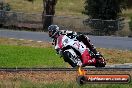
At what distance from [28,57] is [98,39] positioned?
12132 mm

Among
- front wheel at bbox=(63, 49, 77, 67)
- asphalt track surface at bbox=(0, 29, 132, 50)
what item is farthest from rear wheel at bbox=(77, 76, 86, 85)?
asphalt track surface at bbox=(0, 29, 132, 50)

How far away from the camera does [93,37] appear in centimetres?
3519

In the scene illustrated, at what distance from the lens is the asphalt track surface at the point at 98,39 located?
31.0 metres

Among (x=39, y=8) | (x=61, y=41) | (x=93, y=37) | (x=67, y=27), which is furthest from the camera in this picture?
(x=39, y=8)

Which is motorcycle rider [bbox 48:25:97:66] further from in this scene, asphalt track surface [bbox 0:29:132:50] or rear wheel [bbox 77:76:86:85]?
asphalt track surface [bbox 0:29:132:50]

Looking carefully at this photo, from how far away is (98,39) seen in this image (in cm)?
3422

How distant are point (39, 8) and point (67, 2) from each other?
7207 millimetres

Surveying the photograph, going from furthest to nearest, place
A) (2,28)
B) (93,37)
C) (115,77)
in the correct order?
(2,28), (93,37), (115,77)

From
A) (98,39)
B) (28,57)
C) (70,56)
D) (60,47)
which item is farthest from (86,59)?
(98,39)

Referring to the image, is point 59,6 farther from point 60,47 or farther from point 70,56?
point 70,56

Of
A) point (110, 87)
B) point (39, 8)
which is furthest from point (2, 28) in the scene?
point (110, 87)

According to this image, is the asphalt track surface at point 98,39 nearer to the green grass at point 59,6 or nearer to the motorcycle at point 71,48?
the motorcycle at point 71,48

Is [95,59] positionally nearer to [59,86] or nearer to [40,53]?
[59,86]

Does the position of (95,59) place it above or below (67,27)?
above
